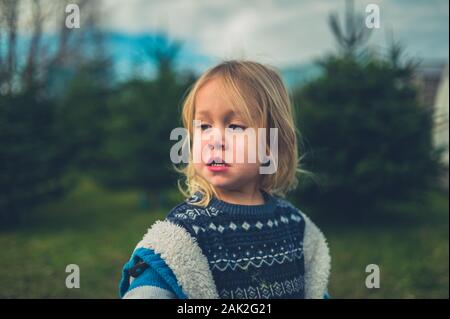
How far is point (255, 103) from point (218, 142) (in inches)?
10.0

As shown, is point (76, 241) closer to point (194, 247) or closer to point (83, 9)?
point (194, 247)

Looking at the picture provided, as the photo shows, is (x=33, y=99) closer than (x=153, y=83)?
Yes

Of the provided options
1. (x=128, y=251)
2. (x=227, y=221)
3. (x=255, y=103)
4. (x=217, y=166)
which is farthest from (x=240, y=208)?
(x=128, y=251)

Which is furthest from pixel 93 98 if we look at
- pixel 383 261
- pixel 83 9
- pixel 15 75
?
pixel 383 261

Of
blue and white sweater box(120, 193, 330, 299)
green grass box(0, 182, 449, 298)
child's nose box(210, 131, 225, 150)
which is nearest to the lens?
blue and white sweater box(120, 193, 330, 299)

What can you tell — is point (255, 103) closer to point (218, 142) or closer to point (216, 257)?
point (218, 142)

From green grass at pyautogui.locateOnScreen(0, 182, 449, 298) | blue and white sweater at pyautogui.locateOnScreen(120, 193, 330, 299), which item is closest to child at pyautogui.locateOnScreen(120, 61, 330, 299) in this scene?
blue and white sweater at pyautogui.locateOnScreen(120, 193, 330, 299)

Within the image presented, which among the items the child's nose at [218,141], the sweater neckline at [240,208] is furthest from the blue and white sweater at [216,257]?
the child's nose at [218,141]

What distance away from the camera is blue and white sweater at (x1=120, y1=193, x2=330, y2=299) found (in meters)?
1.69

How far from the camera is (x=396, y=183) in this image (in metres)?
6.22

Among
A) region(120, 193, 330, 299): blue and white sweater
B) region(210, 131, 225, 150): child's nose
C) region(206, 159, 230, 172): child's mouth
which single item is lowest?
region(120, 193, 330, 299): blue and white sweater

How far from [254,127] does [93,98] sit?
10.3 meters

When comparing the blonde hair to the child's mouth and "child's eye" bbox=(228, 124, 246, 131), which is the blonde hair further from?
the child's mouth

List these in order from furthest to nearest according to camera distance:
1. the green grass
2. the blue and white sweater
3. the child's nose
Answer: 1. the green grass
2. the child's nose
3. the blue and white sweater
